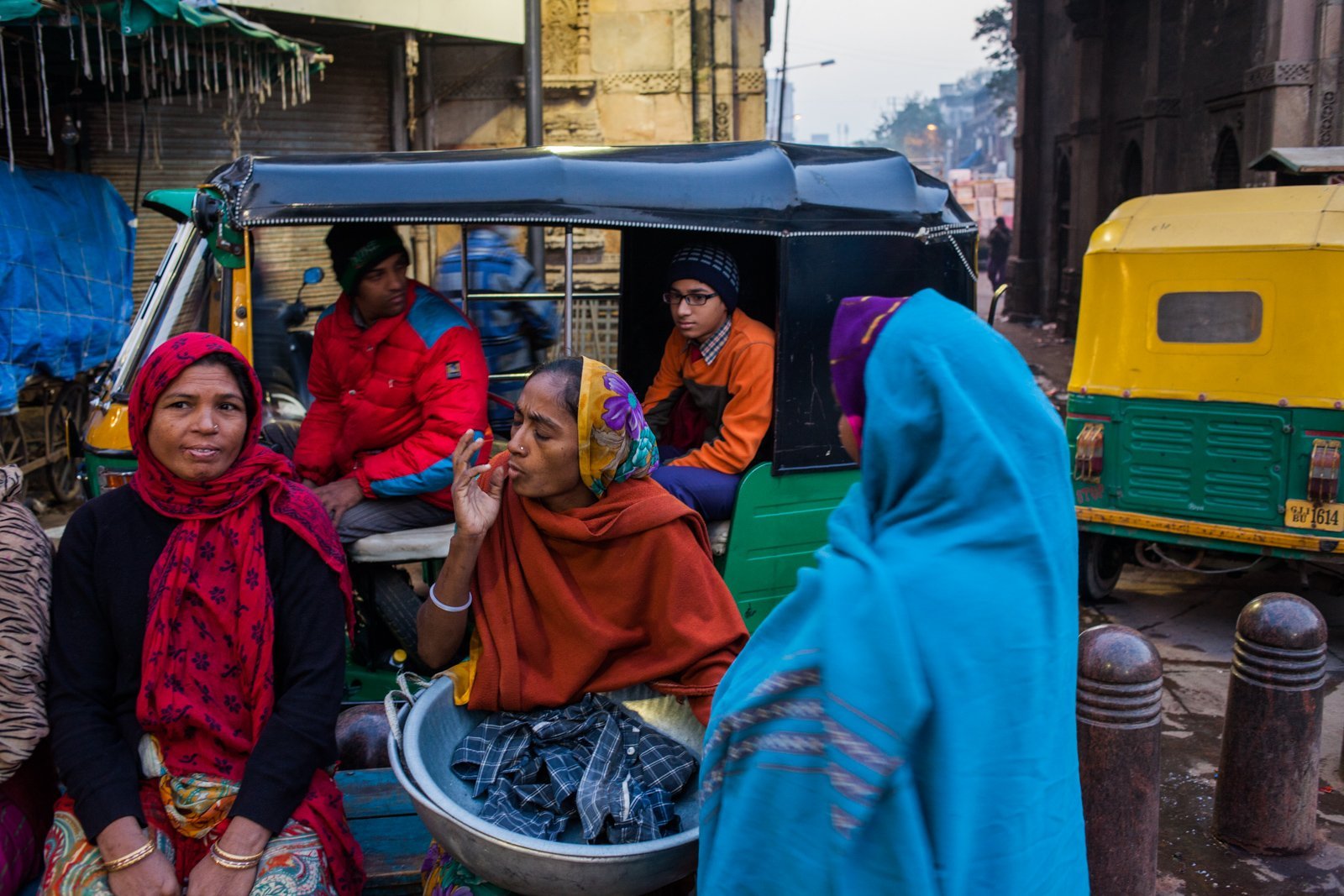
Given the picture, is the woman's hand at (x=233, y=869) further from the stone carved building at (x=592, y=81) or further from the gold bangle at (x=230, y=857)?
the stone carved building at (x=592, y=81)

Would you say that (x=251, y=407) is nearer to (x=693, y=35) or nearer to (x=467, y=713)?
(x=467, y=713)

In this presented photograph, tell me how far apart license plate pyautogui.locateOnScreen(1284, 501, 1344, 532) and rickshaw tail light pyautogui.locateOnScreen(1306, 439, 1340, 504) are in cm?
4

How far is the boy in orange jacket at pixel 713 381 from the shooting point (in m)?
4.16

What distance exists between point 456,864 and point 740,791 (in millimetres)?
1060

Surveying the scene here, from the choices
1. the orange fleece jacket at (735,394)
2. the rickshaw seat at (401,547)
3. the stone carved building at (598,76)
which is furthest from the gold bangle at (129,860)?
the stone carved building at (598,76)

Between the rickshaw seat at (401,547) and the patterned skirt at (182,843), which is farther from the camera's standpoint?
the rickshaw seat at (401,547)

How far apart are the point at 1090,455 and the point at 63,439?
757 centimetres

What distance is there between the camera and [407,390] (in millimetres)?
4059

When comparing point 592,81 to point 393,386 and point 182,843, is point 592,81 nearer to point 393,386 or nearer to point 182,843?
point 393,386

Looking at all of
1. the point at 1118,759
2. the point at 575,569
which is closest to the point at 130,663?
the point at 575,569

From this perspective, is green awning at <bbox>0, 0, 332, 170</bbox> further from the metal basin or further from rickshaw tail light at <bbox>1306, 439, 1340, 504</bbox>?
rickshaw tail light at <bbox>1306, 439, 1340, 504</bbox>

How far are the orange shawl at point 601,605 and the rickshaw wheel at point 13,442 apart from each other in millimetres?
6828

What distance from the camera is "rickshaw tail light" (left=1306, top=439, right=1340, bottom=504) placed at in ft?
18.8

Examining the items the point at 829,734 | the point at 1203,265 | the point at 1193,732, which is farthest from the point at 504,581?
the point at 1203,265
